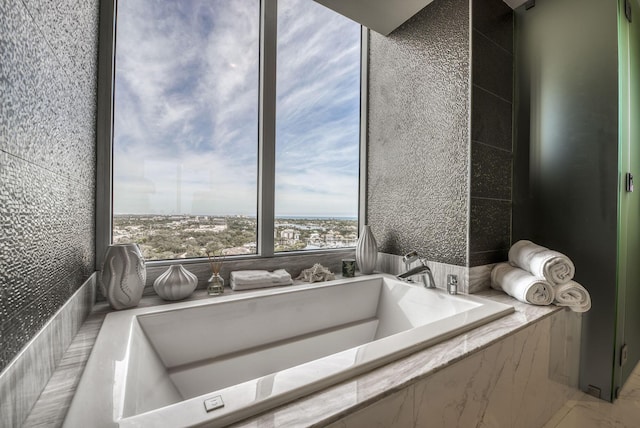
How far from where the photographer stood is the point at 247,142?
1681mm

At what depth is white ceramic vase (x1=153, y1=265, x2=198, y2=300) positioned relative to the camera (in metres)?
1.23

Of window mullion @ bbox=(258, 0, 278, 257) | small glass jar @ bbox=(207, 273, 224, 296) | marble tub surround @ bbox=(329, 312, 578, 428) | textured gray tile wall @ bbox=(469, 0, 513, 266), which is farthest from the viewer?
window mullion @ bbox=(258, 0, 278, 257)

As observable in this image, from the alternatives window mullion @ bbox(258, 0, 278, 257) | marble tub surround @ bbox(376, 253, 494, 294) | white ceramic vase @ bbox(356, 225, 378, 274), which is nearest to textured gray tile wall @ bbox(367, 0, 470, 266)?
marble tub surround @ bbox(376, 253, 494, 294)

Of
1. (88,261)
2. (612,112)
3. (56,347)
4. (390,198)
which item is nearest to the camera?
(56,347)

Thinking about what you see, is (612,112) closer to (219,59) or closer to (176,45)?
(219,59)

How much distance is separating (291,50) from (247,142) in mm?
687

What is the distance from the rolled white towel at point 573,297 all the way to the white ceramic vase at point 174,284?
5.46ft

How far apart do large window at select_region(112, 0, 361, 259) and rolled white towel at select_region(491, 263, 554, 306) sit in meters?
0.96

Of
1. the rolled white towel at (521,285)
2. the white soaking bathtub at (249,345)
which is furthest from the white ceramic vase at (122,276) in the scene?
the rolled white towel at (521,285)

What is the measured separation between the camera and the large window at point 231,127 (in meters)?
1.39

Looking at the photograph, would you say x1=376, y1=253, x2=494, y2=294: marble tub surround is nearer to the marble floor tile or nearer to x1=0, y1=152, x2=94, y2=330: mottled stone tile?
the marble floor tile

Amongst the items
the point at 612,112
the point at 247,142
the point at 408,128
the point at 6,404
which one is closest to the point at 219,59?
the point at 247,142

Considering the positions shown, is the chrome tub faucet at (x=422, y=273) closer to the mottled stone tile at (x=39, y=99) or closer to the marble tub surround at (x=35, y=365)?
the marble tub surround at (x=35, y=365)

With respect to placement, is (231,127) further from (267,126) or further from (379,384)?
(379,384)
